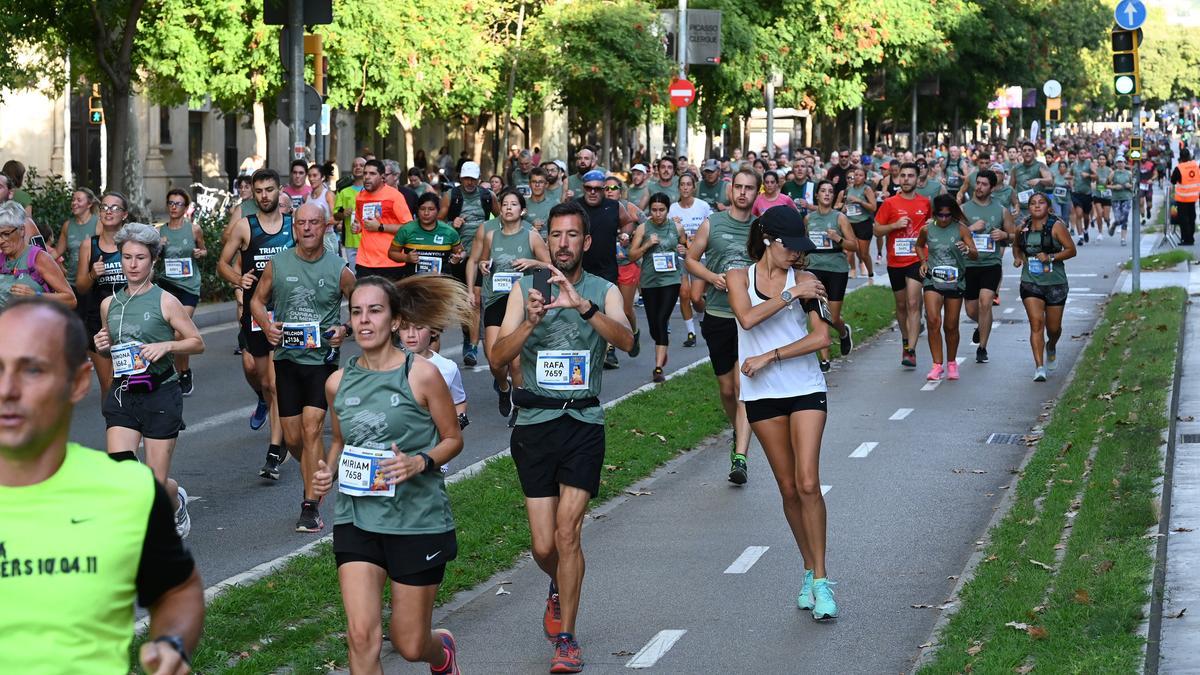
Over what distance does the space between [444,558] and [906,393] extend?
10175mm

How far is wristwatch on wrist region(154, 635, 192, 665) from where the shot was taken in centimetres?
315

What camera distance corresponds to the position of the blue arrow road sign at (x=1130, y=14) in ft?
72.8

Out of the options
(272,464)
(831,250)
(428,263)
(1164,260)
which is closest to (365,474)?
(272,464)

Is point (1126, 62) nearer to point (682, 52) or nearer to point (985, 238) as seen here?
point (985, 238)

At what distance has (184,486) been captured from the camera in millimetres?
11102

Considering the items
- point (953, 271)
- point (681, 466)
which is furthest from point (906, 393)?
point (681, 466)

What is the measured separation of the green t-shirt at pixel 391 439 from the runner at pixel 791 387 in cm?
219

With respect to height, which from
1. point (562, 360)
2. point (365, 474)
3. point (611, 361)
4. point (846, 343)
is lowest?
point (611, 361)

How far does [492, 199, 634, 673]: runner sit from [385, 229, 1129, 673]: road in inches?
17.2

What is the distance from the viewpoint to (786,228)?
26.5 feet

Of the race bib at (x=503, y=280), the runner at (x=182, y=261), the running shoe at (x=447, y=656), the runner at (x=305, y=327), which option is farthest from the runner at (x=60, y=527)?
the runner at (x=182, y=261)

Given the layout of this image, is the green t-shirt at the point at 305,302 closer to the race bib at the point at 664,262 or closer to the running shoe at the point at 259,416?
the running shoe at the point at 259,416

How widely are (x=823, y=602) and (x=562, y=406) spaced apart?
153 cm

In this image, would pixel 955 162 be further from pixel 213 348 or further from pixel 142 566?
pixel 142 566
